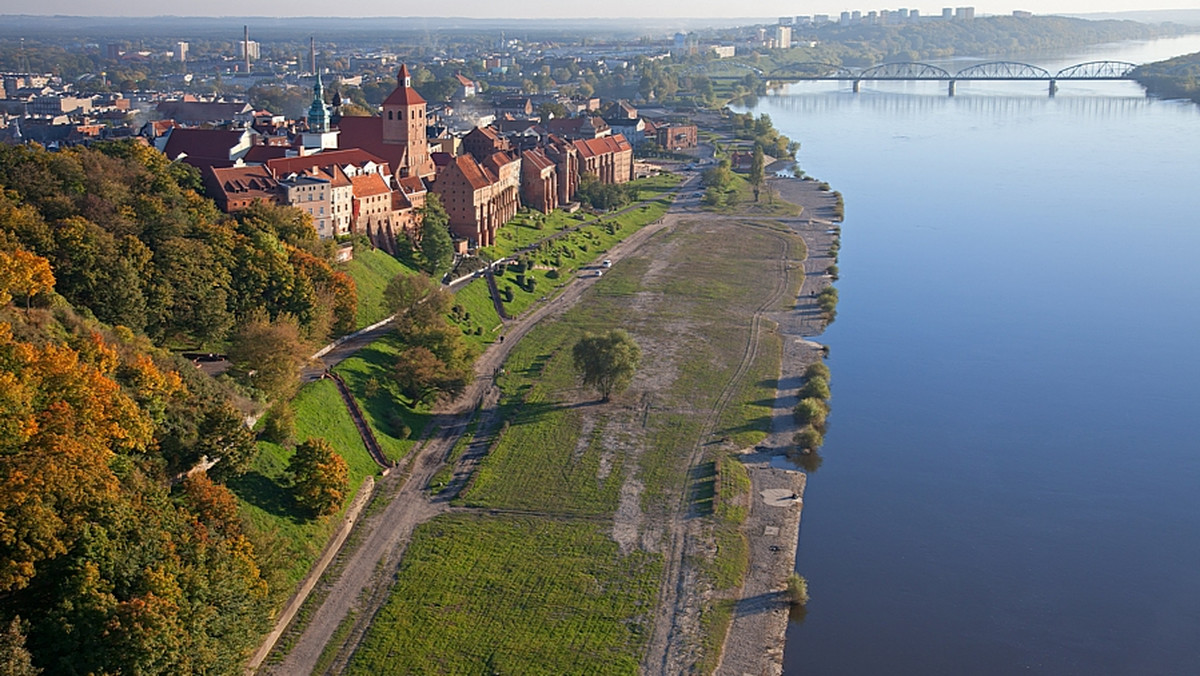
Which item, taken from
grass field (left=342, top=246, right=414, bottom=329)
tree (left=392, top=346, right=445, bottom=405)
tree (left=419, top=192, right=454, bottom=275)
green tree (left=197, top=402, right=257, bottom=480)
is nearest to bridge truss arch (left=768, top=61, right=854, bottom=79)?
tree (left=419, top=192, right=454, bottom=275)

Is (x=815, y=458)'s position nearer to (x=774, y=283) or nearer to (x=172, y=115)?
(x=774, y=283)

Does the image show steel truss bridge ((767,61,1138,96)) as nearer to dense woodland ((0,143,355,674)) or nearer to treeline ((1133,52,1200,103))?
treeline ((1133,52,1200,103))

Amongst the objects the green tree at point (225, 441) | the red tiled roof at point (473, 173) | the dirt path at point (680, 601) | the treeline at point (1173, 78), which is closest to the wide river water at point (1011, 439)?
the dirt path at point (680, 601)

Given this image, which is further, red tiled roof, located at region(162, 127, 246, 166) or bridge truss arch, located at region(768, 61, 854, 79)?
bridge truss arch, located at region(768, 61, 854, 79)

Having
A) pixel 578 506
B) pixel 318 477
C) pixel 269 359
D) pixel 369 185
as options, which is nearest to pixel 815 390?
pixel 578 506

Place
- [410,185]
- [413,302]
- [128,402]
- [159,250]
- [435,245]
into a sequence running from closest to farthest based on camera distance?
[128,402], [159,250], [413,302], [435,245], [410,185]

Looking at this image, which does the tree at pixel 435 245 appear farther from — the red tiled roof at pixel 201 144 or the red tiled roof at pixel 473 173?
the red tiled roof at pixel 201 144

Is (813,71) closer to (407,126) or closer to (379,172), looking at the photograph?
(407,126)
